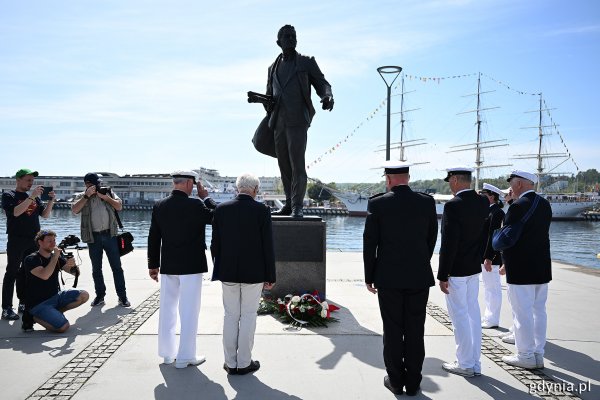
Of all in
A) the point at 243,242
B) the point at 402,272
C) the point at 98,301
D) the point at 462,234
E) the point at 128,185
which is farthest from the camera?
the point at 128,185

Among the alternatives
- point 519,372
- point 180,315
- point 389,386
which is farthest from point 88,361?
point 519,372

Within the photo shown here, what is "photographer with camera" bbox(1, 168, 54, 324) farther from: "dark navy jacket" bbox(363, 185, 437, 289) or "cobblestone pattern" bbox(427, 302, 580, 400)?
"cobblestone pattern" bbox(427, 302, 580, 400)

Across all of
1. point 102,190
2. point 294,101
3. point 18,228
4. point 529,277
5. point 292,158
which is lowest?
point 529,277

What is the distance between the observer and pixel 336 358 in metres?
4.52

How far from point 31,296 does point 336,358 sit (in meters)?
3.65

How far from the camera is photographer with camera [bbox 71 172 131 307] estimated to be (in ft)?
22.1

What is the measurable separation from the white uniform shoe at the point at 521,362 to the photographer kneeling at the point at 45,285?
15.9 ft

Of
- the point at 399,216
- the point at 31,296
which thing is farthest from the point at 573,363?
the point at 31,296

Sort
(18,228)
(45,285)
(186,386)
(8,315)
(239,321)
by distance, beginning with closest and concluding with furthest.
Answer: (186,386), (239,321), (45,285), (8,315), (18,228)

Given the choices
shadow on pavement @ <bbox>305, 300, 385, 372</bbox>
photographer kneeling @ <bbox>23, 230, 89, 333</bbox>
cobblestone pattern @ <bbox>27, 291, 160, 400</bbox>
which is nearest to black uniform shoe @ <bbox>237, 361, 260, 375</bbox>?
shadow on pavement @ <bbox>305, 300, 385, 372</bbox>

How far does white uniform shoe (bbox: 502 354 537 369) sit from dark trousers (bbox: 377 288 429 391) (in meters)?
1.30

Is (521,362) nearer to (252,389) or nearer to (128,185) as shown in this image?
(252,389)

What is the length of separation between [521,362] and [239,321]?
274cm

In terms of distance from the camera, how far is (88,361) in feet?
14.3
